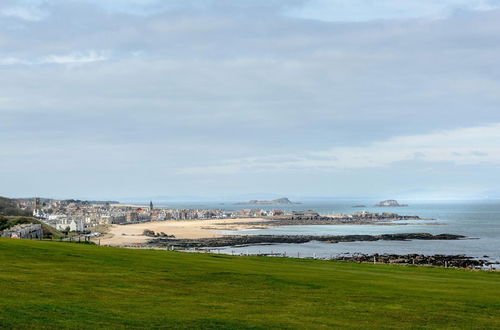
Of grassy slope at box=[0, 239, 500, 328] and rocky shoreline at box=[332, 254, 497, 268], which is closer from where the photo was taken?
grassy slope at box=[0, 239, 500, 328]

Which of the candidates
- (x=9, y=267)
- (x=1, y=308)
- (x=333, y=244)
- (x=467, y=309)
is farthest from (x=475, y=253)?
(x=1, y=308)

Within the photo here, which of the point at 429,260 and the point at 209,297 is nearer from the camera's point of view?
the point at 209,297

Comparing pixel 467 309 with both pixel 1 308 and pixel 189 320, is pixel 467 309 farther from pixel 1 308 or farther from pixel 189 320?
pixel 1 308

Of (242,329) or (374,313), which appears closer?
(242,329)

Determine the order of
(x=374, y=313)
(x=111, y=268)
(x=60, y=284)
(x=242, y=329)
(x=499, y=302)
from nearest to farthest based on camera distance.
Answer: (x=242, y=329), (x=374, y=313), (x=60, y=284), (x=499, y=302), (x=111, y=268)

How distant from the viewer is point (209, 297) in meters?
19.7

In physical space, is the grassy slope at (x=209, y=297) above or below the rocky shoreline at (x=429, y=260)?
above

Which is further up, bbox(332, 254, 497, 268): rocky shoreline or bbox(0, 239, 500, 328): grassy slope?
bbox(0, 239, 500, 328): grassy slope

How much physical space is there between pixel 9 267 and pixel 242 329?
13.1 meters

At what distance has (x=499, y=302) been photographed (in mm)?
21828

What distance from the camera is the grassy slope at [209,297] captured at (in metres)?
15.1

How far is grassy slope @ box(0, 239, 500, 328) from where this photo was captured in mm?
15125

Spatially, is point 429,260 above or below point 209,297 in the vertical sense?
below

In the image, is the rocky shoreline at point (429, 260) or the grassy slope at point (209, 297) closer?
the grassy slope at point (209, 297)
